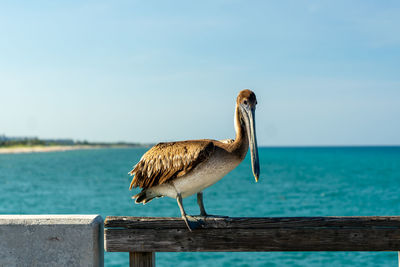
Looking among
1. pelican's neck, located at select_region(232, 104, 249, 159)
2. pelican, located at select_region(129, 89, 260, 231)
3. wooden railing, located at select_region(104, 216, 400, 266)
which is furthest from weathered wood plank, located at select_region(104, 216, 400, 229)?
pelican's neck, located at select_region(232, 104, 249, 159)

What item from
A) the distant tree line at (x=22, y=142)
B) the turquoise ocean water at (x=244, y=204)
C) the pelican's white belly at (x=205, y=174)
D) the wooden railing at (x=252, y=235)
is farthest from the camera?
the distant tree line at (x=22, y=142)

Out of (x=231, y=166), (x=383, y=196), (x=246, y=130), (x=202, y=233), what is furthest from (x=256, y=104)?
(x=383, y=196)

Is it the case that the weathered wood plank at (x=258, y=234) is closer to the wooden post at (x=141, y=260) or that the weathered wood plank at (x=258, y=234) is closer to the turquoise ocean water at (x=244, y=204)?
the wooden post at (x=141, y=260)

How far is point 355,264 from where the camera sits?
1839 cm

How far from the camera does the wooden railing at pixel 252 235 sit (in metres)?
3.31

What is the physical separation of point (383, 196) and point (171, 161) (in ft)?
139

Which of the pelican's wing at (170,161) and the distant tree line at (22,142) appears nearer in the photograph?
the pelican's wing at (170,161)

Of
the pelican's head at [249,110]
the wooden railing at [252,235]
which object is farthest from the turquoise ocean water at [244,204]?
the pelican's head at [249,110]

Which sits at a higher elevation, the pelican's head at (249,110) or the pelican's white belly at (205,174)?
the pelican's head at (249,110)

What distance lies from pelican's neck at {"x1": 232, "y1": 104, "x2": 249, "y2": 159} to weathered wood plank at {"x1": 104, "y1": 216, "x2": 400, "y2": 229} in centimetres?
54

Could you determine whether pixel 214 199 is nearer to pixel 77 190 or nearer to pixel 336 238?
pixel 77 190

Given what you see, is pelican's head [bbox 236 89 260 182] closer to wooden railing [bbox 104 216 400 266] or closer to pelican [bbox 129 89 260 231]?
pelican [bbox 129 89 260 231]

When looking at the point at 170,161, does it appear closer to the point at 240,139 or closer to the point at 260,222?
the point at 240,139

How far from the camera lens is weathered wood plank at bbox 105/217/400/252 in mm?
3311
